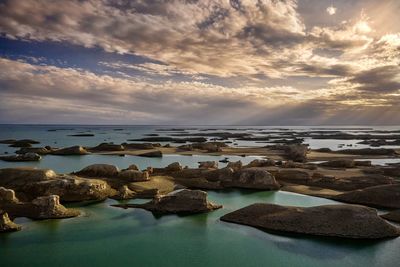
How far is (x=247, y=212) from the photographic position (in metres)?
30.6

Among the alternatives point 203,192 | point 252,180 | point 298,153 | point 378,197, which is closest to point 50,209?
point 203,192

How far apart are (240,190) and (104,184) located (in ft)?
50.8

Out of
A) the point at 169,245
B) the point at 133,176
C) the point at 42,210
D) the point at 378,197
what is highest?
the point at 133,176

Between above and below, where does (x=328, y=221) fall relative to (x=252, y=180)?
below

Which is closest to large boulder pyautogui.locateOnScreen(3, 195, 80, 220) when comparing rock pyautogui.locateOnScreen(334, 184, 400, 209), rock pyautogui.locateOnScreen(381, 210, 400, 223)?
rock pyautogui.locateOnScreen(381, 210, 400, 223)

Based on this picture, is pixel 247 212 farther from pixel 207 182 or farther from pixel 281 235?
pixel 207 182

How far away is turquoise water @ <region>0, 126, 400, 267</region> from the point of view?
75.6 feet

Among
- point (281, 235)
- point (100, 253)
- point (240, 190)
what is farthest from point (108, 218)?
point (240, 190)

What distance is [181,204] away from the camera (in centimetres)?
3272

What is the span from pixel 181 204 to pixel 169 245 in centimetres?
706

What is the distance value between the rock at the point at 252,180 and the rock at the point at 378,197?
27.4ft

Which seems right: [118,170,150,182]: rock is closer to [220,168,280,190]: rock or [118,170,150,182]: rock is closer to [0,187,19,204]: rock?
[220,168,280,190]: rock

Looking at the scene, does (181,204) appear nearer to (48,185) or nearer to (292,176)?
(48,185)

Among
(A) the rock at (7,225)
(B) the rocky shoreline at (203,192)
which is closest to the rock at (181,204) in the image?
(B) the rocky shoreline at (203,192)
